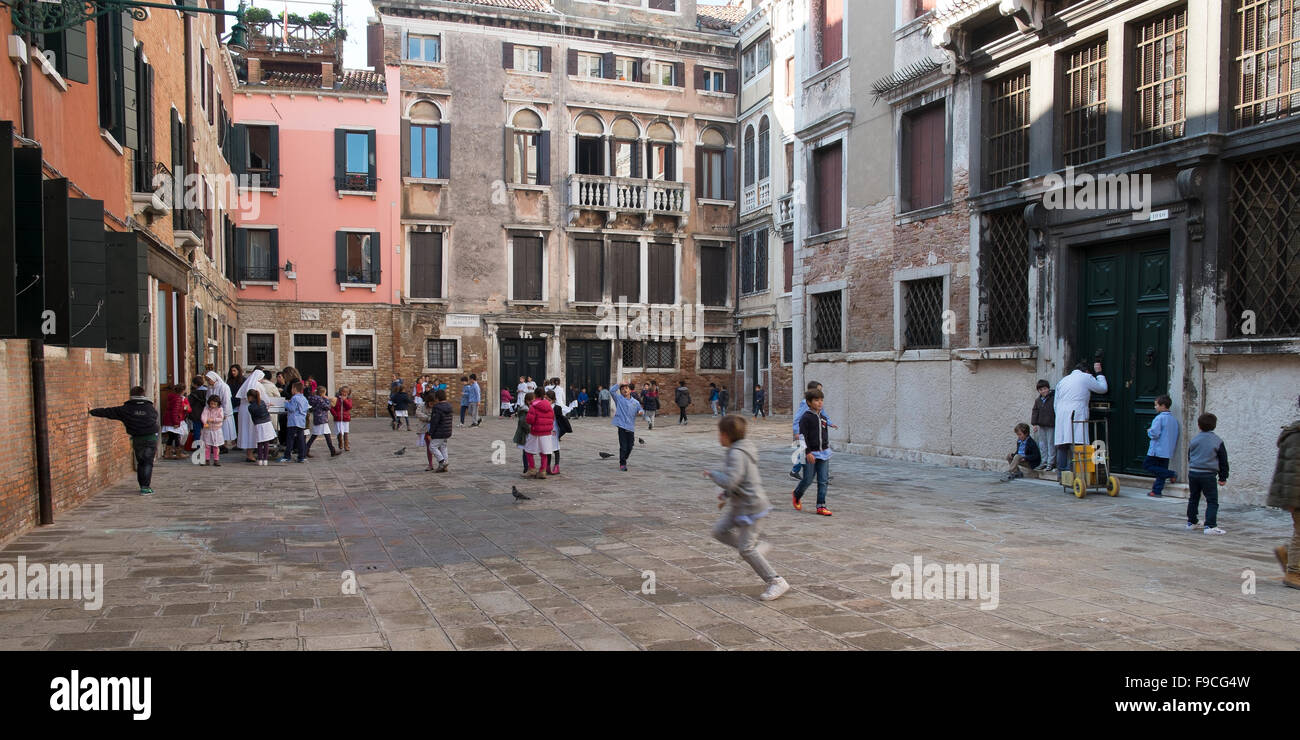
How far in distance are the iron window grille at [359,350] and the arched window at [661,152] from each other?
11209 millimetres

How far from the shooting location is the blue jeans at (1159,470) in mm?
11193

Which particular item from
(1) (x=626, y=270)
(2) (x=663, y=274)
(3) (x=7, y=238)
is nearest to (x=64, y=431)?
(3) (x=7, y=238)

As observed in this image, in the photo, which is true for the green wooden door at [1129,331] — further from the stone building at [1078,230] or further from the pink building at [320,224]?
the pink building at [320,224]

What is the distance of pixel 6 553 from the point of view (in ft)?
25.7

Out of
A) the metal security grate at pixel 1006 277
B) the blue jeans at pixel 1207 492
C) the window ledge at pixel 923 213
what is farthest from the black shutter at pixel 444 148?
the blue jeans at pixel 1207 492

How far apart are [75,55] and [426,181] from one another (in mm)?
21701

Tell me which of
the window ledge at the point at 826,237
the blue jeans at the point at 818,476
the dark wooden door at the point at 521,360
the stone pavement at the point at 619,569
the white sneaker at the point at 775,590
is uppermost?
the window ledge at the point at 826,237

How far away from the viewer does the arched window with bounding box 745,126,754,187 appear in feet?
110

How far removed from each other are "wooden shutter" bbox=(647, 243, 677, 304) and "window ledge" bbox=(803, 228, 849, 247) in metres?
14.6

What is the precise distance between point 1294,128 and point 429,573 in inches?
386

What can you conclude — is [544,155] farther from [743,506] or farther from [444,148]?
[743,506]

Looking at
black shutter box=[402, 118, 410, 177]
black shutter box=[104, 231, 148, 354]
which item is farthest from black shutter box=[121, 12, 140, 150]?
black shutter box=[402, 118, 410, 177]

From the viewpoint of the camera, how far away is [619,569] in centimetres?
735
